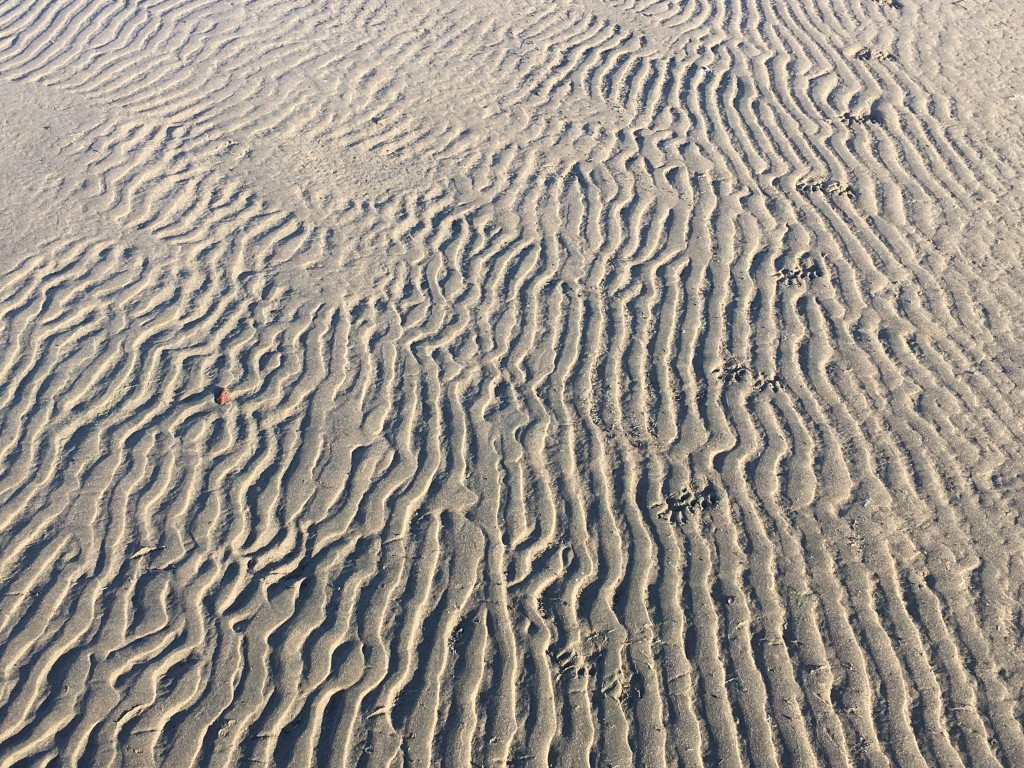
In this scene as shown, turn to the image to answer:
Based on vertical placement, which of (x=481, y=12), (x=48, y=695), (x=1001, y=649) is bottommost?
(x=1001, y=649)

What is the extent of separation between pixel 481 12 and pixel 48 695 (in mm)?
9626

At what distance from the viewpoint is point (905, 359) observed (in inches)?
276

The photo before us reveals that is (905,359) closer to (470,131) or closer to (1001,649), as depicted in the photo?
(1001,649)

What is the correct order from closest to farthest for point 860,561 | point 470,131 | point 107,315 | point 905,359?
point 860,561, point 905,359, point 107,315, point 470,131

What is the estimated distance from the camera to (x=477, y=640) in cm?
537

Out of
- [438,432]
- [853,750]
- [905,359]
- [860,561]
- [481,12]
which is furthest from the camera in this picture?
[481,12]

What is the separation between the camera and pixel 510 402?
268 inches

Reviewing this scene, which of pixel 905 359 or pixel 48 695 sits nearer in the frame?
pixel 48 695

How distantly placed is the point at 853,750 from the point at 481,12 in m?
9.96

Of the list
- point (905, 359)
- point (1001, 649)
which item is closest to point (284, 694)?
point (1001, 649)

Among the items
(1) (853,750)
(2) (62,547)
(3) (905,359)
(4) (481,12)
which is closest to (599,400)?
(3) (905,359)

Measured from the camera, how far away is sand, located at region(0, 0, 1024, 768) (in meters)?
5.13

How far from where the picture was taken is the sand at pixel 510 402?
513 cm

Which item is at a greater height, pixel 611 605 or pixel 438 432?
pixel 438 432
